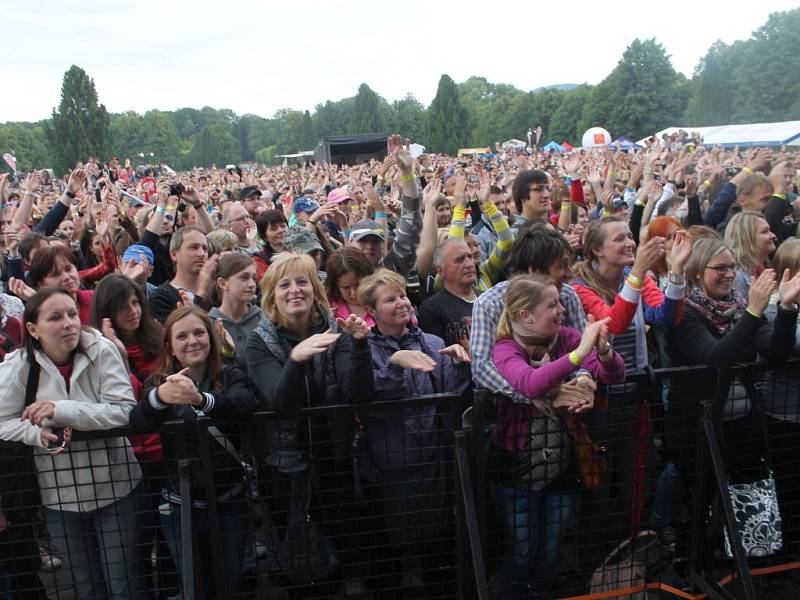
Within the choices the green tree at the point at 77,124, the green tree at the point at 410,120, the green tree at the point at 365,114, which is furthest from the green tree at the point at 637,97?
the green tree at the point at 77,124

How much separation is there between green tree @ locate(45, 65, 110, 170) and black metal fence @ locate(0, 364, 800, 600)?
86031 millimetres

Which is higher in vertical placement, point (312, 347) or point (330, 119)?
point (330, 119)

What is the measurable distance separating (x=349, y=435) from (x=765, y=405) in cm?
215

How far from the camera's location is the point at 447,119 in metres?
77.4

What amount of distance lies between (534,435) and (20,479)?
2253 millimetres

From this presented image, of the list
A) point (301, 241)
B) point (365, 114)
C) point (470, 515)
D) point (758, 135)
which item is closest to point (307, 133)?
point (365, 114)

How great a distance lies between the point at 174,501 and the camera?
10.2 feet

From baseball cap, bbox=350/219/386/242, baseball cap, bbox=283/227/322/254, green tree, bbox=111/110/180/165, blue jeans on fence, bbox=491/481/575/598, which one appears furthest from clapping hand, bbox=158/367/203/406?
green tree, bbox=111/110/180/165

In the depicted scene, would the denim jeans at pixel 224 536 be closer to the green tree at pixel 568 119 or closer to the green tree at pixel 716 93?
the green tree at pixel 716 93

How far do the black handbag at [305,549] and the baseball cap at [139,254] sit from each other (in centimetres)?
249

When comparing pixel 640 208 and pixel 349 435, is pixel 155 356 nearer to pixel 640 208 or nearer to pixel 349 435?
pixel 349 435

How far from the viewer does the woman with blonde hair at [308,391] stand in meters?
2.89

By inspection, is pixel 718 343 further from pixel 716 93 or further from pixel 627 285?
pixel 716 93

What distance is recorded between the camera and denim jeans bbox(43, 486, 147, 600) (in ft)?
9.86
